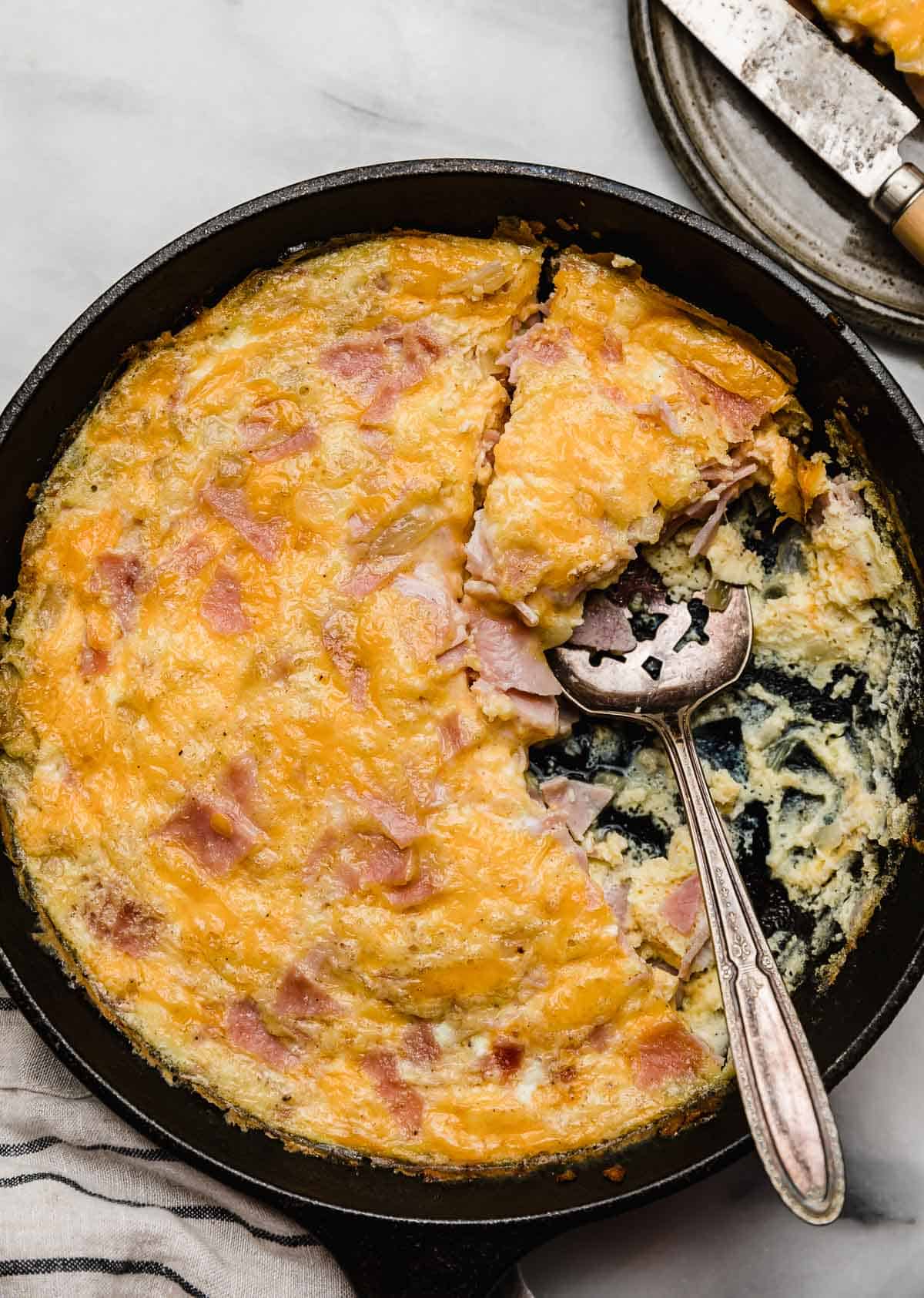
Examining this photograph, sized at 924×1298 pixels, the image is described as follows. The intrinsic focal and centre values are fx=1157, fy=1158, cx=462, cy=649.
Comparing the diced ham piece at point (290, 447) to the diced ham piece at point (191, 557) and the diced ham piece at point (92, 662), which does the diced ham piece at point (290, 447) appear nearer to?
the diced ham piece at point (191, 557)

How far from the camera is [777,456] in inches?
103

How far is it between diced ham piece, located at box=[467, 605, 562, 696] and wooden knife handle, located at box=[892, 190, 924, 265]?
4.38ft

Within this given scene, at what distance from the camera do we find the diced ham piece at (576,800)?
264 centimetres

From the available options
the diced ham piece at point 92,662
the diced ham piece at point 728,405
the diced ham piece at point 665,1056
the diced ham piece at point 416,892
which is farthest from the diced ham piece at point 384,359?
the diced ham piece at point 665,1056

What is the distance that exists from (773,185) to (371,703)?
5.49 ft

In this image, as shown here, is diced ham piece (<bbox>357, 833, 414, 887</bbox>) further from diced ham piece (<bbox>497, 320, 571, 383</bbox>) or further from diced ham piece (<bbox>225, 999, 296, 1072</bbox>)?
diced ham piece (<bbox>497, 320, 571, 383</bbox>)

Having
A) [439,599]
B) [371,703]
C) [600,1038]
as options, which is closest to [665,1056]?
[600,1038]

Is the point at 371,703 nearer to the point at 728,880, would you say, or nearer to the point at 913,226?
the point at 728,880

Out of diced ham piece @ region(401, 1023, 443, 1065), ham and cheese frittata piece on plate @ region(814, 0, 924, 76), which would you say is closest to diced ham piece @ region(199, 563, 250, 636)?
diced ham piece @ region(401, 1023, 443, 1065)

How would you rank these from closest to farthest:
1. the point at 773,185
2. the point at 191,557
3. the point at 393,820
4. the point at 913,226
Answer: the point at 393,820, the point at 191,557, the point at 913,226, the point at 773,185

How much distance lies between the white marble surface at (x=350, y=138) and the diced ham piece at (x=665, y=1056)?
0.60m

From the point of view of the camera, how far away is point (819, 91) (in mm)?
2795

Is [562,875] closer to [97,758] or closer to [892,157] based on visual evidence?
[97,758]

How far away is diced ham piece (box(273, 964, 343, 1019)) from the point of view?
2.50m
